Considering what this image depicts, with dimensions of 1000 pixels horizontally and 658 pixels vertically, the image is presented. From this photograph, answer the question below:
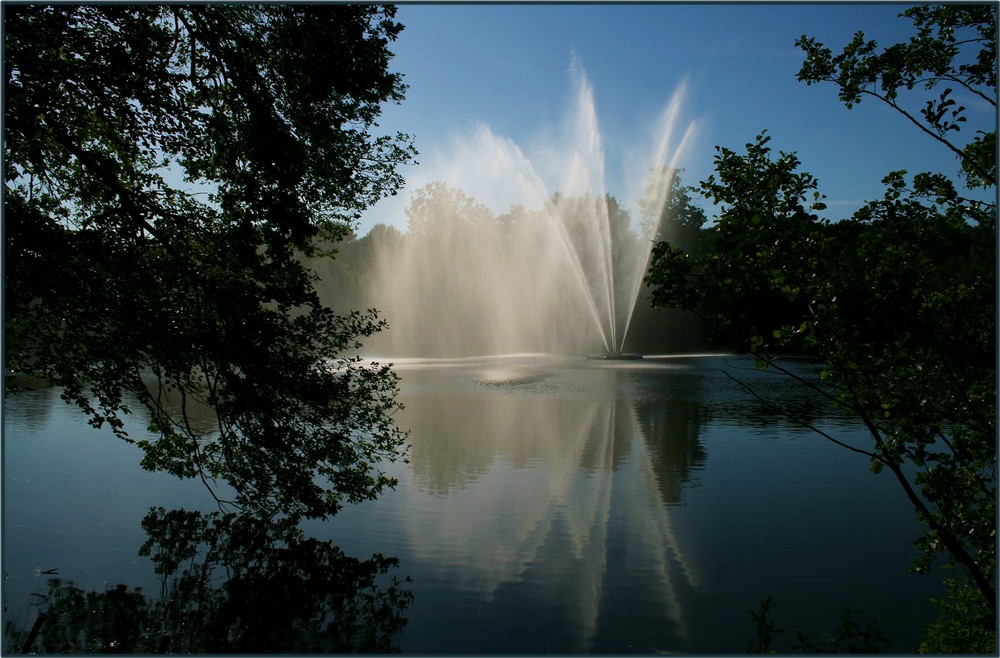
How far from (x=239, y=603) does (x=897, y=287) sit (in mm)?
5738

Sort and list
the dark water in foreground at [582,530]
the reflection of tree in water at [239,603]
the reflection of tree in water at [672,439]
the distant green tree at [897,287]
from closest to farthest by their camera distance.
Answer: the distant green tree at [897,287] < the reflection of tree in water at [239,603] < the dark water in foreground at [582,530] < the reflection of tree in water at [672,439]

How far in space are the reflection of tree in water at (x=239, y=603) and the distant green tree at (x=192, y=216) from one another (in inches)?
30.3

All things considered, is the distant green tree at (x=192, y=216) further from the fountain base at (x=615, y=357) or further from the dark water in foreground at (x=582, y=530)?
the fountain base at (x=615, y=357)

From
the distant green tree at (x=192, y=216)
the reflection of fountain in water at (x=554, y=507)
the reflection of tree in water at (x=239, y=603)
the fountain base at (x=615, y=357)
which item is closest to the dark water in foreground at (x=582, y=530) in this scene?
the reflection of fountain in water at (x=554, y=507)

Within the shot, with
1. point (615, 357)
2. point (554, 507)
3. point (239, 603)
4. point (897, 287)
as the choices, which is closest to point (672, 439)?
point (554, 507)

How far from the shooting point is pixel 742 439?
13.6m

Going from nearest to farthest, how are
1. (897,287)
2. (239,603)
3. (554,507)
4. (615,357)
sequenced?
(897,287)
(239,603)
(554,507)
(615,357)

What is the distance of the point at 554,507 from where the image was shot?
9398 mm

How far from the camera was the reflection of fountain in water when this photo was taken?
690 centimetres

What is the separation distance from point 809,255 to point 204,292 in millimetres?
4729

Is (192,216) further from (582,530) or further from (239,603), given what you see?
(582,530)

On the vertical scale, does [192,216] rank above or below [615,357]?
above

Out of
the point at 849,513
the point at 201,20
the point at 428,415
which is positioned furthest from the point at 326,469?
the point at 428,415

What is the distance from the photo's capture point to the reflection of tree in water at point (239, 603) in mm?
5871
